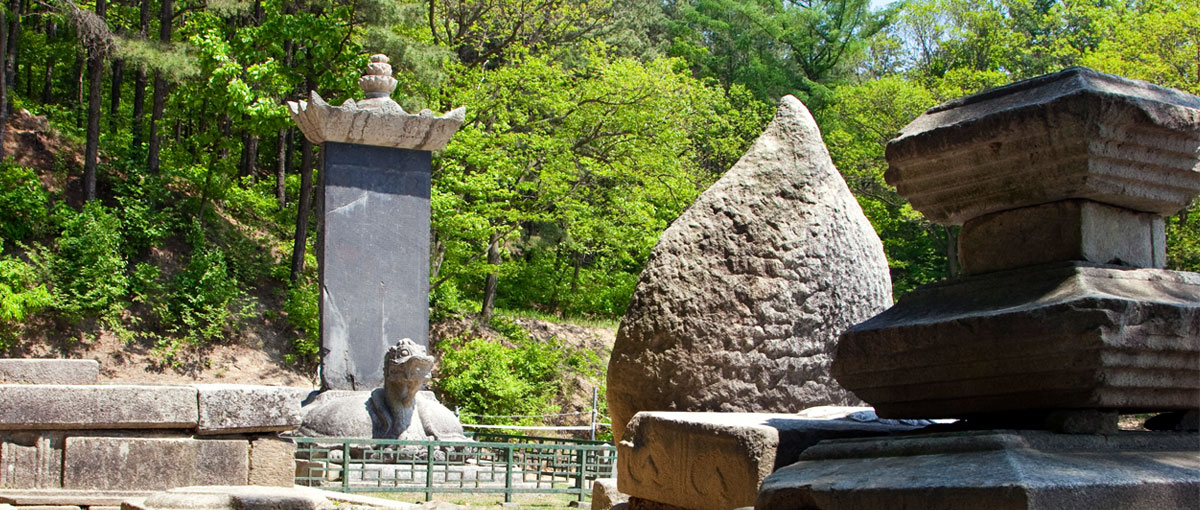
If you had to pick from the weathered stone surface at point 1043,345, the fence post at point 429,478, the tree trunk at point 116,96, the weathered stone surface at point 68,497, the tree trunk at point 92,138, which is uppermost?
the tree trunk at point 116,96

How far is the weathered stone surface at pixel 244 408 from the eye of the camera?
6793 millimetres

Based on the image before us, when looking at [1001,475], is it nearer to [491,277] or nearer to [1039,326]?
[1039,326]

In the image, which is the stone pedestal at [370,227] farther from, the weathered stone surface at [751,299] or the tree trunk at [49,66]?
the tree trunk at [49,66]

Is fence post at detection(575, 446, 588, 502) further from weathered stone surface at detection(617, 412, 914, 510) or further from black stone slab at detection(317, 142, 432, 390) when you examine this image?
weathered stone surface at detection(617, 412, 914, 510)

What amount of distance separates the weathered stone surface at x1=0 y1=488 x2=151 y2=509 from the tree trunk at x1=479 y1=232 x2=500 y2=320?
673 inches

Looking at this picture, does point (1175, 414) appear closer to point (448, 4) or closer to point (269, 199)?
point (448, 4)

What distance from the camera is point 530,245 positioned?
97.9 ft

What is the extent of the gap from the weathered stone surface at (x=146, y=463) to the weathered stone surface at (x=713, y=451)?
10.7 ft

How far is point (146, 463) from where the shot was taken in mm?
6672

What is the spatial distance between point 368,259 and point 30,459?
7.14 metres

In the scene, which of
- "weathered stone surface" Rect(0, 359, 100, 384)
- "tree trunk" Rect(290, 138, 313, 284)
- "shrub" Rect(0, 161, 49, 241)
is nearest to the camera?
"weathered stone surface" Rect(0, 359, 100, 384)

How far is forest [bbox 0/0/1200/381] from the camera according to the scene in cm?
2111

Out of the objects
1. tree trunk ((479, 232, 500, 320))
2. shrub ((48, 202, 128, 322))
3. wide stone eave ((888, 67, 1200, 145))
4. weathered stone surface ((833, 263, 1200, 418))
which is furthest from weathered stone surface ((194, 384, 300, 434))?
tree trunk ((479, 232, 500, 320))

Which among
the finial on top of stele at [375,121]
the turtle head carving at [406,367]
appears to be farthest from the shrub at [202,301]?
the turtle head carving at [406,367]
